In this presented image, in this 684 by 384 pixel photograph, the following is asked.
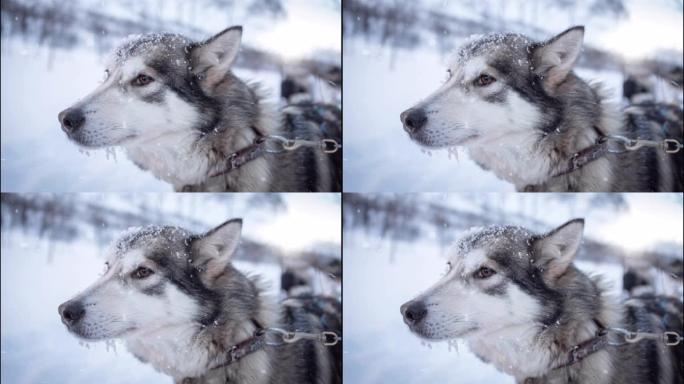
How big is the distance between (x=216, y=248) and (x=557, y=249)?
126cm

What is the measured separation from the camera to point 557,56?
3.64 meters

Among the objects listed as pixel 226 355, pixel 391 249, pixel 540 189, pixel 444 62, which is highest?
pixel 444 62

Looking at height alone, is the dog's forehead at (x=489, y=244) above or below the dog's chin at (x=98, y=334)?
above

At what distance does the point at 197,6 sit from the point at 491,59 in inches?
43.5

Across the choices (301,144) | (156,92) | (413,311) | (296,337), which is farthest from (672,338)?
(156,92)

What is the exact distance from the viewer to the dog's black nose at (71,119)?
3562 mm

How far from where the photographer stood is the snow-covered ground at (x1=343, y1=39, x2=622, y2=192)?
12.1 ft

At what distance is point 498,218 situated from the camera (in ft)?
12.1

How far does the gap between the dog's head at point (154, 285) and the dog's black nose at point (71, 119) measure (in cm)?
44

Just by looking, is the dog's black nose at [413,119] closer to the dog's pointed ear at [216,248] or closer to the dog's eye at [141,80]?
the dog's pointed ear at [216,248]

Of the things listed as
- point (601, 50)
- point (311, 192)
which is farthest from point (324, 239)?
point (601, 50)

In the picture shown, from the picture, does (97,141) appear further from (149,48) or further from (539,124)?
(539,124)

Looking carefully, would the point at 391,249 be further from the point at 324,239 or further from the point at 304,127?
the point at 304,127

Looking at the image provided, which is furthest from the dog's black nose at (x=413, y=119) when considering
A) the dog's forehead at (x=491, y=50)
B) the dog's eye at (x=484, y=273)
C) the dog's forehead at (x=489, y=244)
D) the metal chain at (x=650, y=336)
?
the metal chain at (x=650, y=336)
